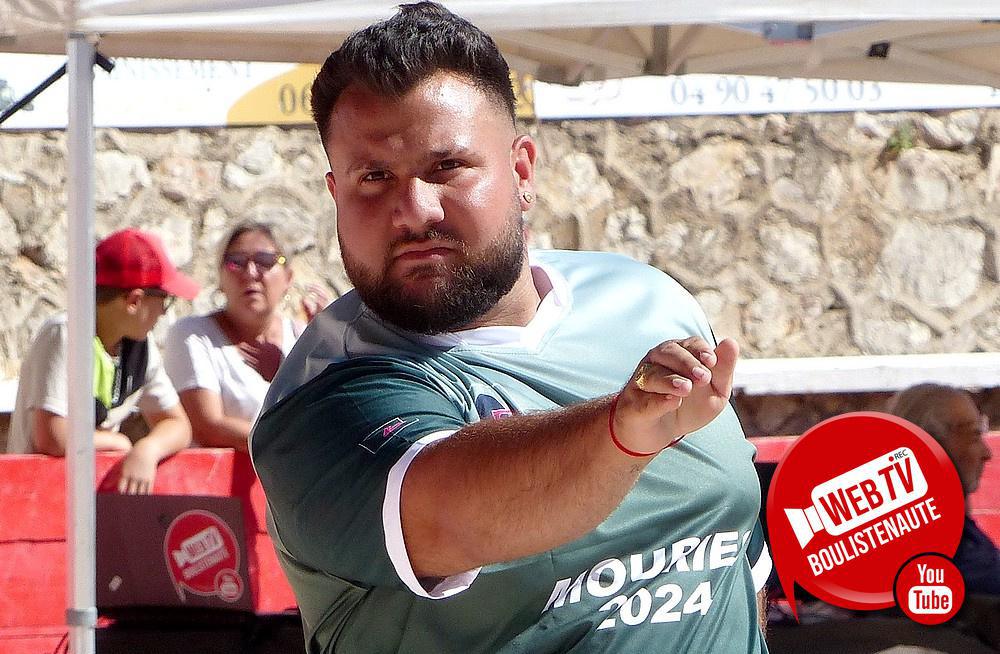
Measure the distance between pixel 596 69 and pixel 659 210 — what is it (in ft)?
9.17

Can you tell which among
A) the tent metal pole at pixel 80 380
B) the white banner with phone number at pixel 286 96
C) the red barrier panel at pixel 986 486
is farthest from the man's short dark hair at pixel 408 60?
the white banner with phone number at pixel 286 96

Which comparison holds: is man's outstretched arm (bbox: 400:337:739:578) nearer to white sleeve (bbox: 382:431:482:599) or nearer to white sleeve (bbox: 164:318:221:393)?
white sleeve (bbox: 382:431:482:599)

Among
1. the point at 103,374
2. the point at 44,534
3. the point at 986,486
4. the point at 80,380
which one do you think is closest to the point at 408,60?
the point at 80,380

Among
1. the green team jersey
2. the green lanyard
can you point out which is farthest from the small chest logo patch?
the green lanyard

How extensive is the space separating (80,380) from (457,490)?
186 centimetres

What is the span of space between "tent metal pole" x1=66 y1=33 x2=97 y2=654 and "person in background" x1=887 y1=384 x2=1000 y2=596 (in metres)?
2.46

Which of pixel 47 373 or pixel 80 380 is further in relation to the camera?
pixel 47 373

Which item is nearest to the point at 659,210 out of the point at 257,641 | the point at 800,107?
the point at 800,107

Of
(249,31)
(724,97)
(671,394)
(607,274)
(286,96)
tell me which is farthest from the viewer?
(724,97)

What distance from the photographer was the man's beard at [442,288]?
1.46 meters

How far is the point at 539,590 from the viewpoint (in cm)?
146

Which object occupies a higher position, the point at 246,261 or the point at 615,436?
the point at 615,436

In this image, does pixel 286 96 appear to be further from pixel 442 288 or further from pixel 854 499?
pixel 442 288

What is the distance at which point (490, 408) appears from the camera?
4.83 feet
